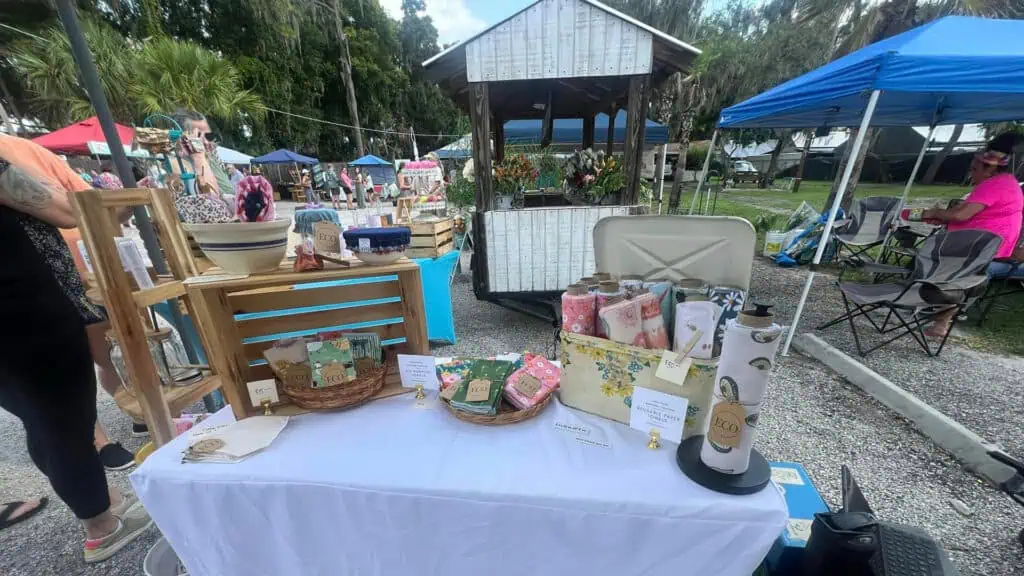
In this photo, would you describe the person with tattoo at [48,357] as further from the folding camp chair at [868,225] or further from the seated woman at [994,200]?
the folding camp chair at [868,225]

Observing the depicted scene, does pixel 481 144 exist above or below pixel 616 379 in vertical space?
above

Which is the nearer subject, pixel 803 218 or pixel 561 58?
pixel 561 58

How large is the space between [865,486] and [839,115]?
585cm

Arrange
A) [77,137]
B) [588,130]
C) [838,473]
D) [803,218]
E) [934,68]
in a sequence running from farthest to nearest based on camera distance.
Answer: [77,137]
[803,218]
[588,130]
[934,68]
[838,473]

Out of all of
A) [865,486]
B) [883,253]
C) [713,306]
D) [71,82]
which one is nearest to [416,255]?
[713,306]

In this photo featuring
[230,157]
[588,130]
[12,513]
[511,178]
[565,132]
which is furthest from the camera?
[230,157]

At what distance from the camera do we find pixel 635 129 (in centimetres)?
340

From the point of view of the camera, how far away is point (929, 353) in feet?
9.93

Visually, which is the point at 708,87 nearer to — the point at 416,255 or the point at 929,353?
the point at 929,353

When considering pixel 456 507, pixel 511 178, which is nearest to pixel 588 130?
pixel 511 178

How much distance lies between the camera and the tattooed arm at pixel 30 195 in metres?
1.28

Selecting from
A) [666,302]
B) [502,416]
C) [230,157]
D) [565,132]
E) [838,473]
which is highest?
[565,132]

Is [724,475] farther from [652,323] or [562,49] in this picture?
[562,49]

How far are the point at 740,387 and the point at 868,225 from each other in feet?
21.1
